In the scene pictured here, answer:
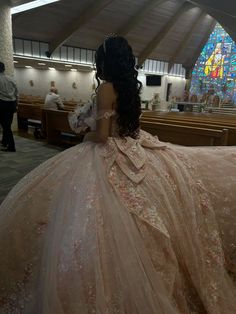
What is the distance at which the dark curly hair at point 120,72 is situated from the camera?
4.89ft

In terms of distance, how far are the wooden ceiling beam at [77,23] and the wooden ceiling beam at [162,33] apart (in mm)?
5054

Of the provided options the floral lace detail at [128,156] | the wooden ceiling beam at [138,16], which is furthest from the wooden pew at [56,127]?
the wooden ceiling beam at [138,16]

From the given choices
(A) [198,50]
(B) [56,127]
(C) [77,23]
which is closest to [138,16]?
(C) [77,23]

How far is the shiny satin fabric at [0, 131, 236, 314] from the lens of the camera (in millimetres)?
1137

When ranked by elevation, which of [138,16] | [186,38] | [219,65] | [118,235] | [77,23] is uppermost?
[138,16]

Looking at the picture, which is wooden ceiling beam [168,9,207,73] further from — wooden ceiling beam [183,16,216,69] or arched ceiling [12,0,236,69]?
wooden ceiling beam [183,16,216,69]

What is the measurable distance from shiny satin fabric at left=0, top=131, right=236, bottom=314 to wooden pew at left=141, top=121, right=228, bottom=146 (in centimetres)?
146

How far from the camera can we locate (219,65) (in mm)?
20234

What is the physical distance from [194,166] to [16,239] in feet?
3.59

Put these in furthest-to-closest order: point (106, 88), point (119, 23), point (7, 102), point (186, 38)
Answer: point (186, 38), point (119, 23), point (7, 102), point (106, 88)

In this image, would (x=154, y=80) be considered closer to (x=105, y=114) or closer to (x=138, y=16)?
(x=138, y=16)

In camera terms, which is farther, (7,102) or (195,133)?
(7,102)

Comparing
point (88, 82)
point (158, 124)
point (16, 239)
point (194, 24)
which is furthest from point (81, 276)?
point (194, 24)

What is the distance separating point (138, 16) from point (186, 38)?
5.42 meters
